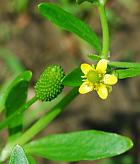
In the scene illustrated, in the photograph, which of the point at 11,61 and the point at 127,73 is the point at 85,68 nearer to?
the point at 127,73

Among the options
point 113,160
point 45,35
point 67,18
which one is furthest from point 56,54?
point 67,18

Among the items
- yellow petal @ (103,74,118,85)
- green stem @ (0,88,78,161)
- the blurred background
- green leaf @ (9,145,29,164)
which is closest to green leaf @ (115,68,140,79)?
yellow petal @ (103,74,118,85)

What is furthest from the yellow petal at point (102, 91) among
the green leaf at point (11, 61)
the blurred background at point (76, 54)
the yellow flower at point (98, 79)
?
the green leaf at point (11, 61)

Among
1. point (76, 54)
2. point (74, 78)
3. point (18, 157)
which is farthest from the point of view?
point (76, 54)

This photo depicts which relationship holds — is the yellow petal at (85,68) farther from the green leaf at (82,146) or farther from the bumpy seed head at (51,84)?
the green leaf at (82,146)

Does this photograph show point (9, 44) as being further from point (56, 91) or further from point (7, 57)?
point (56, 91)

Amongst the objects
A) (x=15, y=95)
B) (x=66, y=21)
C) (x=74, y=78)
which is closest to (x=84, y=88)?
(x=74, y=78)
